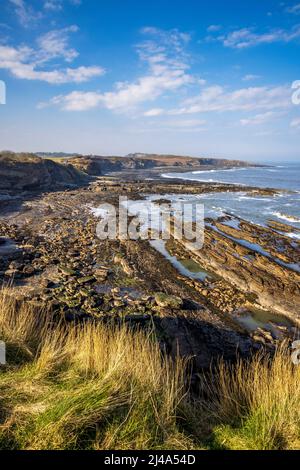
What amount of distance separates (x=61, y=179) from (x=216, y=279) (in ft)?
166

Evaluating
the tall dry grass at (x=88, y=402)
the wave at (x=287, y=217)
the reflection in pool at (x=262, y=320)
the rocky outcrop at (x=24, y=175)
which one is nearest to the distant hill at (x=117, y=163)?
the rocky outcrop at (x=24, y=175)

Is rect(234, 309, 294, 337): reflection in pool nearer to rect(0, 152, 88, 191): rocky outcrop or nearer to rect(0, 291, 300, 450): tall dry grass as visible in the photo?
rect(0, 291, 300, 450): tall dry grass

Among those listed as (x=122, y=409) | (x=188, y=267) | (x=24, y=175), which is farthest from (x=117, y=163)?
(x=122, y=409)

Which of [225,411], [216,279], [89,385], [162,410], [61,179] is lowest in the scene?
[216,279]

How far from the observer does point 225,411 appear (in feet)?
13.4

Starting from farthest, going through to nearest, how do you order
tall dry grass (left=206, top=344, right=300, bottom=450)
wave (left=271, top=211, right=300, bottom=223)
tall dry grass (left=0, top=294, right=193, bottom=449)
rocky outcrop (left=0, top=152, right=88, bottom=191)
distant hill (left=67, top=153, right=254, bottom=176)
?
distant hill (left=67, top=153, right=254, bottom=176)
rocky outcrop (left=0, top=152, right=88, bottom=191)
wave (left=271, top=211, right=300, bottom=223)
tall dry grass (left=206, top=344, right=300, bottom=450)
tall dry grass (left=0, top=294, right=193, bottom=449)

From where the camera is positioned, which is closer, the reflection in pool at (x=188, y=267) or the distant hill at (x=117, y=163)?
the reflection in pool at (x=188, y=267)

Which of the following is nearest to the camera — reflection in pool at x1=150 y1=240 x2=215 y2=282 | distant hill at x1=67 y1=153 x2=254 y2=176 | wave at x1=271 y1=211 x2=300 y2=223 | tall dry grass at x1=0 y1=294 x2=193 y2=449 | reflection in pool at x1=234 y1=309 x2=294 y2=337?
tall dry grass at x1=0 y1=294 x2=193 y2=449

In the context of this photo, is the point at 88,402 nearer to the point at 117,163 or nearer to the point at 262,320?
the point at 262,320

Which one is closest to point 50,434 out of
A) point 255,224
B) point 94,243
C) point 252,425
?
point 252,425

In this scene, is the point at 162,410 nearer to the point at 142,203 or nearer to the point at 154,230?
the point at 154,230

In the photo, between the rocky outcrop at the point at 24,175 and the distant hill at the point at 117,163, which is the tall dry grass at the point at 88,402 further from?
the distant hill at the point at 117,163

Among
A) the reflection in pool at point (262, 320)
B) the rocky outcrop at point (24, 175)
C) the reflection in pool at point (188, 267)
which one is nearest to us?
the reflection in pool at point (262, 320)

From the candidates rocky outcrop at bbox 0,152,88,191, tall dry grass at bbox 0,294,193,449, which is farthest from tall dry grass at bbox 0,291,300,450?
rocky outcrop at bbox 0,152,88,191
